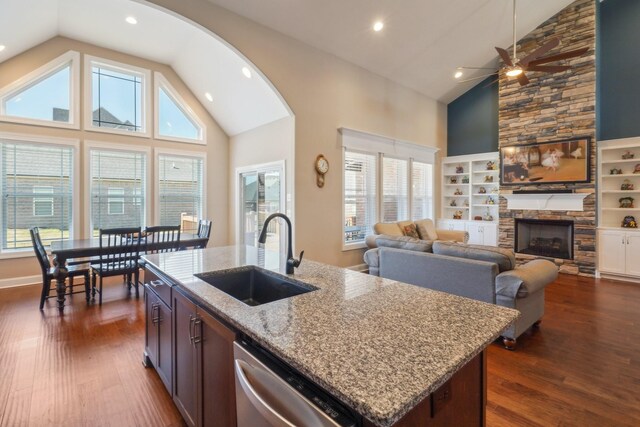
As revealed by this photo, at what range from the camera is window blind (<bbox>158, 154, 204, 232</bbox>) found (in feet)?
20.5

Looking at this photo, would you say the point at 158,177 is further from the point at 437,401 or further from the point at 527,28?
the point at 527,28

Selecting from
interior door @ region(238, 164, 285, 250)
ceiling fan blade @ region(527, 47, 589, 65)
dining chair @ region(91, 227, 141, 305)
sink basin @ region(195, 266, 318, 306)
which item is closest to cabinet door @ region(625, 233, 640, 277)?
ceiling fan blade @ region(527, 47, 589, 65)

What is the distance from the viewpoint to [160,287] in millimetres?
2074

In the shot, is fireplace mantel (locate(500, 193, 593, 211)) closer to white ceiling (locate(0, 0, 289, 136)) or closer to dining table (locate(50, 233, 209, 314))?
white ceiling (locate(0, 0, 289, 136))

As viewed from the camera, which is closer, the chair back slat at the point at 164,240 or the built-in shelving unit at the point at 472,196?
the chair back slat at the point at 164,240

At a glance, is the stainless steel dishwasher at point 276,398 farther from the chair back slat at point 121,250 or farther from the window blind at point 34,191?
the window blind at point 34,191

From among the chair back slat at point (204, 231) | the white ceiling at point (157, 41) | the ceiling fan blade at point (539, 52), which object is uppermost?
the white ceiling at point (157, 41)

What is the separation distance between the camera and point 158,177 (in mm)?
6152

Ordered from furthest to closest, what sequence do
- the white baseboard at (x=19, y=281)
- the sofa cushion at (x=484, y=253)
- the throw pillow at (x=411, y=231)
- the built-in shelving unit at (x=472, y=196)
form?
the built-in shelving unit at (x=472, y=196) < the throw pillow at (x=411, y=231) < the white baseboard at (x=19, y=281) < the sofa cushion at (x=484, y=253)

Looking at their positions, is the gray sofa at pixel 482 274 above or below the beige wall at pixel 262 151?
below

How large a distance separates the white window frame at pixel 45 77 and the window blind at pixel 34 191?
364 mm

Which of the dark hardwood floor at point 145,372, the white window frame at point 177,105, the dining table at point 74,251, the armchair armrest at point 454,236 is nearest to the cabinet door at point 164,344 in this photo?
the dark hardwood floor at point 145,372

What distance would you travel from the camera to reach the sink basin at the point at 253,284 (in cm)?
190

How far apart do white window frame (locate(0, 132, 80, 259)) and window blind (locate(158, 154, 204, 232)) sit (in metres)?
1.30
